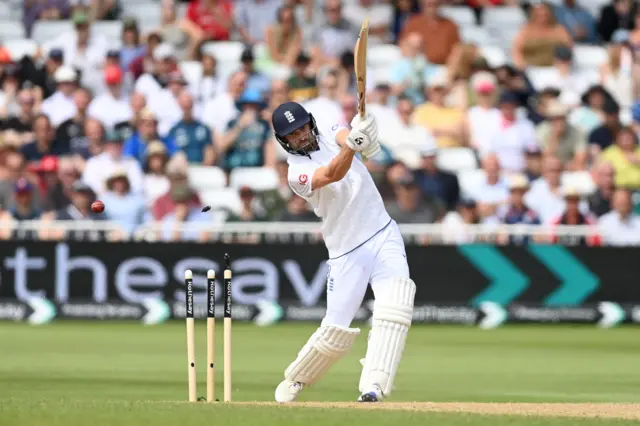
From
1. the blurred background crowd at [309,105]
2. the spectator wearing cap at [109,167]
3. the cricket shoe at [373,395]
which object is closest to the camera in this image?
the cricket shoe at [373,395]

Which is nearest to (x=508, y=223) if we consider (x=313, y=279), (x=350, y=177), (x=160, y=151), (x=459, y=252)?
(x=459, y=252)

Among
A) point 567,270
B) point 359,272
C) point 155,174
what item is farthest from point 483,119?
point 359,272

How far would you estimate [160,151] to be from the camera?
704 inches

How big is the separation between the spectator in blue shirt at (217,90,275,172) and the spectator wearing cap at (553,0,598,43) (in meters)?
4.74

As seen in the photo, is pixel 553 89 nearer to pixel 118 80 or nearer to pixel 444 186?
pixel 444 186

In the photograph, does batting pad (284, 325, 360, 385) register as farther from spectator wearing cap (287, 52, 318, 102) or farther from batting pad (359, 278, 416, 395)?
spectator wearing cap (287, 52, 318, 102)

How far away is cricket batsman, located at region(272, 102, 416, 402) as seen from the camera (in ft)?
29.2

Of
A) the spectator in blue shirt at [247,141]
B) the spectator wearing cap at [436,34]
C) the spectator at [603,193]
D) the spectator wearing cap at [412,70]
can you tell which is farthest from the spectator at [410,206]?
the spectator wearing cap at [436,34]

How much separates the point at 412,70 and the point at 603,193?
317 centimetres

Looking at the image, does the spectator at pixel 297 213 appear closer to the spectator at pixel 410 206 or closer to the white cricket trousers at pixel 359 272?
the spectator at pixel 410 206

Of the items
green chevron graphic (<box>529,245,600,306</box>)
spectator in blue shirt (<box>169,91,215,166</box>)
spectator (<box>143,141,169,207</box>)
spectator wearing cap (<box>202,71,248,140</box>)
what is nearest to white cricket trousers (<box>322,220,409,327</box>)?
green chevron graphic (<box>529,245,600,306</box>)

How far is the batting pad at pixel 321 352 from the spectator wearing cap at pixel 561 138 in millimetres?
9647

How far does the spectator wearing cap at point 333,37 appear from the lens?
64.5 ft

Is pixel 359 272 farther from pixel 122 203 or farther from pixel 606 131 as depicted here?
pixel 606 131
